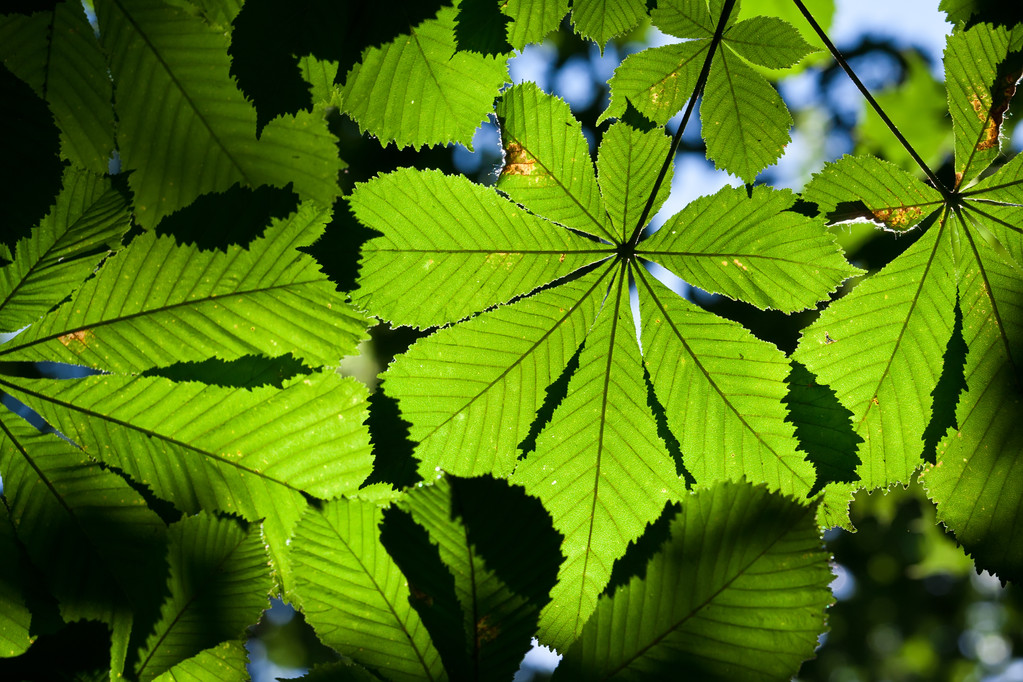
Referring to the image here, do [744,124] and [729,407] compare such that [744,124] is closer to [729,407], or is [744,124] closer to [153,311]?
[729,407]

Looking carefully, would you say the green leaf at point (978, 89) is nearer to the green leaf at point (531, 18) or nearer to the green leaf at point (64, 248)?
the green leaf at point (531, 18)

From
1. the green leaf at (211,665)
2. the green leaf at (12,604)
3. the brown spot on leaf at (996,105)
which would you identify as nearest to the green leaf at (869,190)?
the brown spot on leaf at (996,105)

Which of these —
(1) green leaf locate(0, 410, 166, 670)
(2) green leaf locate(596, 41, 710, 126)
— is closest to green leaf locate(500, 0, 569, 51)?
(2) green leaf locate(596, 41, 710, 126)

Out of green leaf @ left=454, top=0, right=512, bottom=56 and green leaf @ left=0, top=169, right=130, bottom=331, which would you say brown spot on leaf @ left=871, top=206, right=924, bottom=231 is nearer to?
green leaf @ left=454, top=0, right=512, bottom=56

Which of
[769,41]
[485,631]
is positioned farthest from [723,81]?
Result: [485,631]

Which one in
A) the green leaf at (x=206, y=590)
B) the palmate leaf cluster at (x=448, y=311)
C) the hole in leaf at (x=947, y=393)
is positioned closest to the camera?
the green leaf at (x=206, y=590)

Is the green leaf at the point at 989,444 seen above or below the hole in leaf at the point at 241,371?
above
